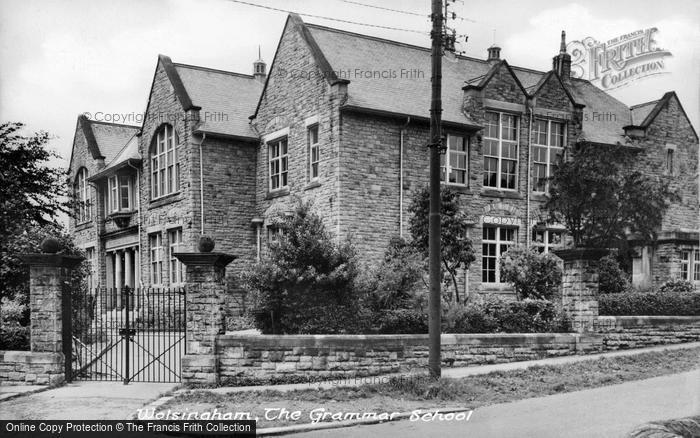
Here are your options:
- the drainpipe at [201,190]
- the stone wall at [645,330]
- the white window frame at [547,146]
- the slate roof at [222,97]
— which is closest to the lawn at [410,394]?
the stone wall at [645,330]

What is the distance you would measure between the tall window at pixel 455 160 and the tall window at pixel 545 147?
3114 mm

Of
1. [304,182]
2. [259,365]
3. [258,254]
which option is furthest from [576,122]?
[259,365]

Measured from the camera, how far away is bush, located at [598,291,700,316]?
58.1ft

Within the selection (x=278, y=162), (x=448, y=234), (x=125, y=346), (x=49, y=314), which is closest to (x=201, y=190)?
(x=278, y=162)

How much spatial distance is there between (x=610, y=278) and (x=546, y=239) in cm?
366

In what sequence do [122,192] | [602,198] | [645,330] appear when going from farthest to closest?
[122,192], [602,198], [645,330]

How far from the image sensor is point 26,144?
16.1 meters

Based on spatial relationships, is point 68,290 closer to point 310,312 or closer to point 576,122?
point 310,312

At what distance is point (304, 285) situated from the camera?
14352 mm

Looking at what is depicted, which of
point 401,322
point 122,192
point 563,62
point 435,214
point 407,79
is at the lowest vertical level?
point 401,322

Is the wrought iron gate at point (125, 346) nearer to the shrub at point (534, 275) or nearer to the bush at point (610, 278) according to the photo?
the shrub at point (534, 275)

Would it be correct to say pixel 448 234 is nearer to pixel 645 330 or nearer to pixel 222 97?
pixel 645 330

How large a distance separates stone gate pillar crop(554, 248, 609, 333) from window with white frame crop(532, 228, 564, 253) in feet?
29.0

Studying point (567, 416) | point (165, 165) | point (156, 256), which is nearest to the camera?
point (567, 416)
